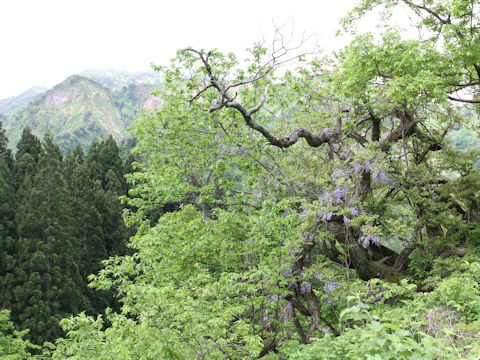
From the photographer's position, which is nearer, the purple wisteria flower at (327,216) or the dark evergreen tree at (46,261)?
the purple wisteria flower at (327,216)

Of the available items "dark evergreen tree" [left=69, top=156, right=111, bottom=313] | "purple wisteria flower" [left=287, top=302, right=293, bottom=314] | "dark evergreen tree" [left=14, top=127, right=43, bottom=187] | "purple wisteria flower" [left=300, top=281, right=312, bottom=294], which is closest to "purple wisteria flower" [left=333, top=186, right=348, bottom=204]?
"purple wisteria flower" [left=300, top=281, right=312, bottom=294]

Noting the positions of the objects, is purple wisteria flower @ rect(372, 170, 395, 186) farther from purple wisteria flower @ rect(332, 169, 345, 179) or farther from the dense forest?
purple wisteria flower @ rect(332, 169, 345, 179)

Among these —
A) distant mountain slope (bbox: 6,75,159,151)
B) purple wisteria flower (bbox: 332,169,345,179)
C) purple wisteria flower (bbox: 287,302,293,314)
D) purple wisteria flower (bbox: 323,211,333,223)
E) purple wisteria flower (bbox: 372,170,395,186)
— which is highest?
distant mountain slope (bbox: 6,75,159,151)

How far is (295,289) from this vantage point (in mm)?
7328

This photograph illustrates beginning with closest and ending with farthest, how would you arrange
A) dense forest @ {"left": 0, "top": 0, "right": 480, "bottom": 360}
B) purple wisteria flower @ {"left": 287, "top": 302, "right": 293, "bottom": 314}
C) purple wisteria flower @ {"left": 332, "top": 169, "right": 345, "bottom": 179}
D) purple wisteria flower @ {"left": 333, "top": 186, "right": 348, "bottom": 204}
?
dense forest @ {"left": 0, "top": 0, "right": 480, "bottom": 360}, purple wisteria flower @ {"left": 287, "top": 302, "right": 293, "bottom": 314}, purple wisteria flower @ {"left": 333, "top": 186, "right": 348, "bottom": 204}, purple wisteria flower @ {"left": 332, "top": 169, "right": 345, "bottom": 179}

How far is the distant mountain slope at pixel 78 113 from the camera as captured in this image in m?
84.9

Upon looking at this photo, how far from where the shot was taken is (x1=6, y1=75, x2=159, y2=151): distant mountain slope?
84875 millimetres

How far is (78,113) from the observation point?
95.1m

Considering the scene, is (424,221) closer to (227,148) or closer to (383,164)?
(383,164)

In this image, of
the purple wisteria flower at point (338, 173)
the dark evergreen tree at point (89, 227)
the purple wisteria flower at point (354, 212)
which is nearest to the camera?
the purple wisteria flower at point (354, 212)

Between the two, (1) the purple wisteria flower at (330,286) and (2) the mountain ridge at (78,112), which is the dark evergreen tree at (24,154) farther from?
(2) the mountain ridge at (78,112)

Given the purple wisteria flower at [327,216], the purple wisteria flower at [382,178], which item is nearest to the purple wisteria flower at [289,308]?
the purple wisteria flower at [327,216]

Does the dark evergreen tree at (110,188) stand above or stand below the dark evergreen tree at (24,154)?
below

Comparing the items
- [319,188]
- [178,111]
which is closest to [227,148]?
[178,111]
